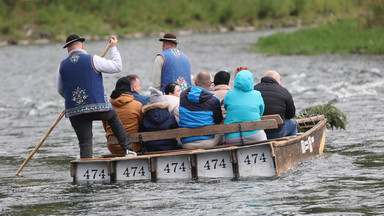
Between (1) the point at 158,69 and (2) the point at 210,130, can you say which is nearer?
(2) the point at 210,130

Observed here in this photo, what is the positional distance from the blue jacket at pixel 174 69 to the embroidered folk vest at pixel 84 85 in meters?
1.66

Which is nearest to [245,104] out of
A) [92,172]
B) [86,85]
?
[86,85]

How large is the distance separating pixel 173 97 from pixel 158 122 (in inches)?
16.7

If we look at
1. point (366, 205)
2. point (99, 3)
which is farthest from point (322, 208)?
point (99, 3)

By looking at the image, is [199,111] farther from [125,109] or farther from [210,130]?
[125,109]

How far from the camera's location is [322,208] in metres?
8.16

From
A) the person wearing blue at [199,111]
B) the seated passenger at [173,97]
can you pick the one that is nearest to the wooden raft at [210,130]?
the person wearing blue at [199,111]

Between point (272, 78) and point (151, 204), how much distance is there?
3182mm

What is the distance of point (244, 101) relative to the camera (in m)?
10.2

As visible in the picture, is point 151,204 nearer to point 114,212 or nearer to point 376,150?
point 114,212

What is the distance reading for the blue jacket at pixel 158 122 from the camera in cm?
1052

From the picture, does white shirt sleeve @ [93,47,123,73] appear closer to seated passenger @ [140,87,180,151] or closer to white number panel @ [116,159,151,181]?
seated passenger @ [140,87,180,151]

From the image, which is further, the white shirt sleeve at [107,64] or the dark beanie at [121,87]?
the dark beanie at [121,87]

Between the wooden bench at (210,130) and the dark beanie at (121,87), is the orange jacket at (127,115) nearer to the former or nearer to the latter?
the dark beanie at (121,87)
